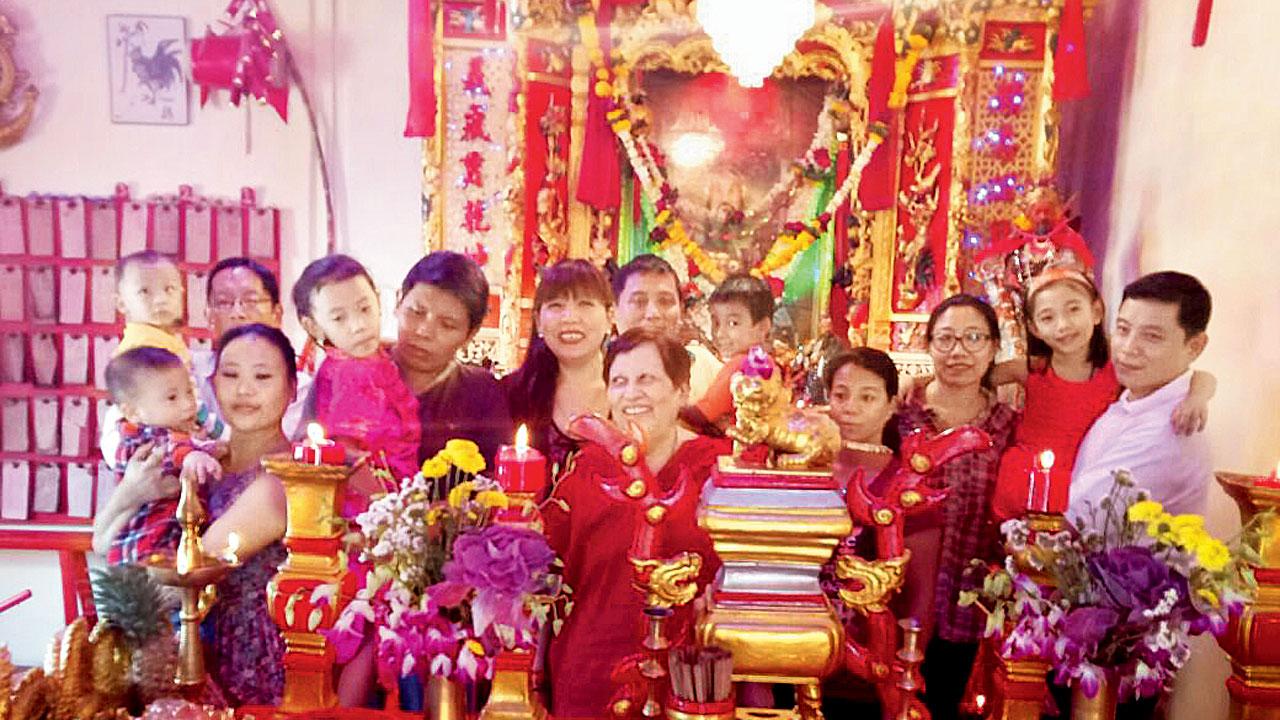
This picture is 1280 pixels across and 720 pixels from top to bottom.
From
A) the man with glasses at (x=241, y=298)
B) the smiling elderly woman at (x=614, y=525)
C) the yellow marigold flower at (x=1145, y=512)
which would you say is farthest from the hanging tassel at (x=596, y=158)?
the yellow marigold flower at (x=1145, y=512)

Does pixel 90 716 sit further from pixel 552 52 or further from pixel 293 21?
pixel 293 21

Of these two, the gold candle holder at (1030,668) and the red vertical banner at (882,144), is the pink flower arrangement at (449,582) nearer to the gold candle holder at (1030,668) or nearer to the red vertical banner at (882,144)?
the gold candle holder at (1030,668)

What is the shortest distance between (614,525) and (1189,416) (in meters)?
1.50

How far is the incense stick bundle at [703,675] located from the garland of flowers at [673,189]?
2.97 meters

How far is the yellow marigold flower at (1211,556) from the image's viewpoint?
1464 millimetres

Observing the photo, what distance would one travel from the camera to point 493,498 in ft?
5.17

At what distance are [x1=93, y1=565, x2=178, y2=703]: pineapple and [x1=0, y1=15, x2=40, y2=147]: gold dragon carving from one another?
331 cm

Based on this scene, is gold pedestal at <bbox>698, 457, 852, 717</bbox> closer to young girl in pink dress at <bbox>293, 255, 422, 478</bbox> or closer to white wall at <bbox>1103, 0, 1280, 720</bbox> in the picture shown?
young girl in pink dress at <bbox>293, 255, 422, 478</bbox>

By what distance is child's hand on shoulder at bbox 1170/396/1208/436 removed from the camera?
220 centimetres

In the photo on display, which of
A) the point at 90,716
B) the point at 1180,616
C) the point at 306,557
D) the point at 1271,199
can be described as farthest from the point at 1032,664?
the point at 90,716

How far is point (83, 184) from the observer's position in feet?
13.8

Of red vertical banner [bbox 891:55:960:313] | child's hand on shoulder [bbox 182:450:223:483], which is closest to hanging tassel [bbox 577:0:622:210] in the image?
red vertical banner [bbox 891:55:960:313]

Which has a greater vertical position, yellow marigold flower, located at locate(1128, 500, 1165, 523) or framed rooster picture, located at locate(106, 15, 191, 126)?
framed rooster picture, located at locate(106, 15, 191, 126)

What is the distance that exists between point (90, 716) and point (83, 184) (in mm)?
3478
